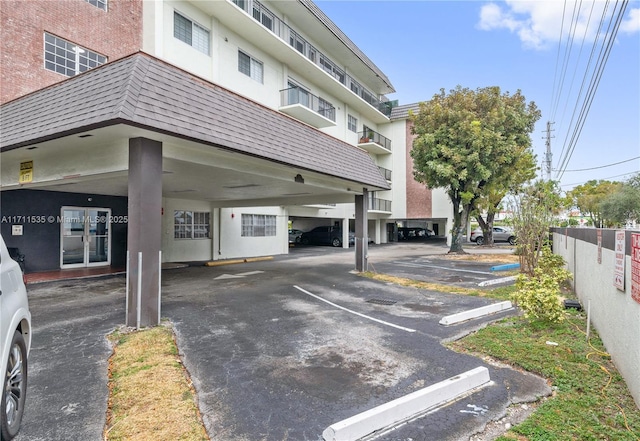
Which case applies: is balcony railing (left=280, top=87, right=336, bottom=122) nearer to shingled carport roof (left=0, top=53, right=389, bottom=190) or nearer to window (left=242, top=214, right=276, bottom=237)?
window (left=242, top=214, right=276, bottom=237)

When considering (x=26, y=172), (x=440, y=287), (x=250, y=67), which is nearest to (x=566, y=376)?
(x=440, y=287)

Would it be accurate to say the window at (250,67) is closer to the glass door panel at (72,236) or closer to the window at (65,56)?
the window at (65,56)

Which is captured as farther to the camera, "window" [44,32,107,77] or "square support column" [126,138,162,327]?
"window" [44,32,107,77]

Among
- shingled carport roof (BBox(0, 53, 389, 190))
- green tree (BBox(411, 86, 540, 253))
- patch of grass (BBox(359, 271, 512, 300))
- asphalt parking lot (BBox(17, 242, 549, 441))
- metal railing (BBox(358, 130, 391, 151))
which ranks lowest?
Result: patch of grass (BBox(359, 271, 512, 300))

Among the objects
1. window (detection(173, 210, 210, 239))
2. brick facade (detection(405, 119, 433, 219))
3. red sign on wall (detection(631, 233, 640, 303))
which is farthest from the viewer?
brick facade (detection(405, 119, 433, 219))

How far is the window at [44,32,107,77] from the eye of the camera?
11.3 meters

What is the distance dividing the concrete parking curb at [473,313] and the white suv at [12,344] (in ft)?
18.9

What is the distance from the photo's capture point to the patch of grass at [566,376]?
288 centimetres

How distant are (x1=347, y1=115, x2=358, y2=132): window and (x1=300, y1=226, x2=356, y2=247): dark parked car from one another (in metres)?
8.21

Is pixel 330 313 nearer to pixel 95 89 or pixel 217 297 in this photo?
pixel 217 297

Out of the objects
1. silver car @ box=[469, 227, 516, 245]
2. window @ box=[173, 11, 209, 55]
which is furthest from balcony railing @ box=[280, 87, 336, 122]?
silver car @ box=[469, 227, 516, 245]

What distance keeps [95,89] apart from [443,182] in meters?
17.2

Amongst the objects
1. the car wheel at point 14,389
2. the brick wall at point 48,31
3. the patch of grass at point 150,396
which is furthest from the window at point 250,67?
the car wheel at point 14,389

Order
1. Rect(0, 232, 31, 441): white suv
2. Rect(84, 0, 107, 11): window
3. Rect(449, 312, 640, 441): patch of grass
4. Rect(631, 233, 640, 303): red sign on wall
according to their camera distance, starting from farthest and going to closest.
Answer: Rect(84, 0, 107, 11): window < Rect(631, 233, 640, 303): red sign on wall < Rect(449, 312, 640, 441): patch of grass < Rect(0, 232, 31, 441): white suv
